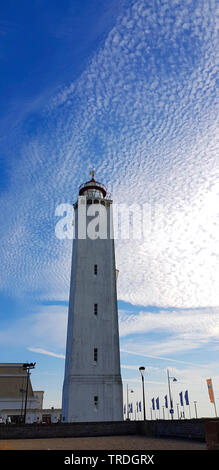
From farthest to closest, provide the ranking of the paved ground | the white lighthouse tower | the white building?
the white building
the white lighthouse tower
the paved ground

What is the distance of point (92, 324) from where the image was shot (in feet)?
120

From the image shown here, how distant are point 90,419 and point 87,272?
1440 cm

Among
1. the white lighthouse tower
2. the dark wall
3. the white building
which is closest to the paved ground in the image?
the dark wall

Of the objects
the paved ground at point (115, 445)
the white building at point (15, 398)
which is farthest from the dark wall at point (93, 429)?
the white building at point (15, 398)

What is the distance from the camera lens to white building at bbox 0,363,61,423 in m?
50.8

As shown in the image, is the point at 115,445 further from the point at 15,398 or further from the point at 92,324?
the point at 15,398

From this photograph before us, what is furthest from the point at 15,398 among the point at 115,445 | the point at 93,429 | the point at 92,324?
the point at 115,445

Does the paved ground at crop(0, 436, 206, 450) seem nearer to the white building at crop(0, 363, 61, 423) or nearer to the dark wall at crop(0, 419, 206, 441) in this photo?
the dark wall at crop(0, 419, 206, 441)

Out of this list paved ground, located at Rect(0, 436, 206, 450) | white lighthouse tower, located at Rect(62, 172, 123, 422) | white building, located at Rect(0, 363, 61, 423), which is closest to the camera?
paved ground, located at Rect(0, 436, 206, 450)

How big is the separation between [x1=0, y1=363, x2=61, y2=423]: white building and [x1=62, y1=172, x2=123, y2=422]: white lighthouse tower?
17183 millimetres

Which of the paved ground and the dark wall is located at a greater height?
the dark wall

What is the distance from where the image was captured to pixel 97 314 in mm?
37125

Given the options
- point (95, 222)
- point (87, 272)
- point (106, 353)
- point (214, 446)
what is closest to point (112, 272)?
point (87, 272)
